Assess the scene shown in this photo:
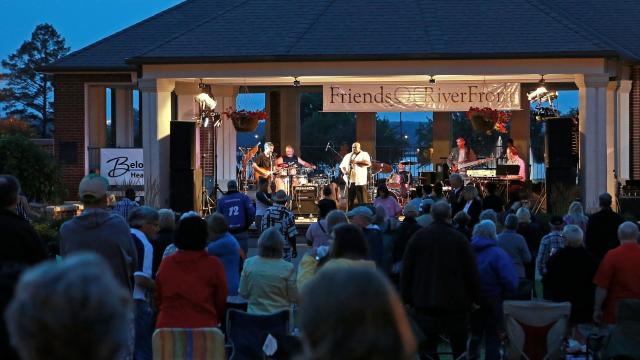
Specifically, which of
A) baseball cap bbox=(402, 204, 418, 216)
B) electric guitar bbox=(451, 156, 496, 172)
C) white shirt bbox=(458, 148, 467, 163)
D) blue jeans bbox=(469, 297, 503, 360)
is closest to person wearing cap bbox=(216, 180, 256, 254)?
baseball cap bbox=(402, 204, 418, 216)

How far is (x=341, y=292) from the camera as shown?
8.79ft

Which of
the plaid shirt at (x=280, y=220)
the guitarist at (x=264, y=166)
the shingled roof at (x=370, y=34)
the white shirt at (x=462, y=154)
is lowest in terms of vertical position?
the plaid shirt at (x=280, y=220)

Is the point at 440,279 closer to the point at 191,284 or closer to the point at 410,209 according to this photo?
the point at 191,284

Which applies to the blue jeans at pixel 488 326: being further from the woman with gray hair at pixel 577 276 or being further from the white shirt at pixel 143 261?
the white shirt at pixel 143 261

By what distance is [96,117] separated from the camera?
2650cm

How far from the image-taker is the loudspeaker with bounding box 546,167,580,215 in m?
19.5

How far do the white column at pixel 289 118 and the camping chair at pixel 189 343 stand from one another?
20628 millimetres

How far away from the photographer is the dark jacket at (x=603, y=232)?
1217cm

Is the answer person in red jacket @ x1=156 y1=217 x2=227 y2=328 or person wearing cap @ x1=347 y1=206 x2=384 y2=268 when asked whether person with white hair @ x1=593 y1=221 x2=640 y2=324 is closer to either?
person wearing cap @ x1=347 y1=206 x2=384 y2=268

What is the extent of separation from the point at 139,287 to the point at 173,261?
2.13ft

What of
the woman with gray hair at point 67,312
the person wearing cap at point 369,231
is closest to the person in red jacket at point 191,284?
the person wearing cap at point 369,231

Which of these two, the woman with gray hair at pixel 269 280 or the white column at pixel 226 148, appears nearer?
the woman with gray hair at pixel 269 280

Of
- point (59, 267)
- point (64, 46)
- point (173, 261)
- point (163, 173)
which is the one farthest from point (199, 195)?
point (64, 46)

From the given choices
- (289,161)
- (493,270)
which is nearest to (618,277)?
(493,270)
